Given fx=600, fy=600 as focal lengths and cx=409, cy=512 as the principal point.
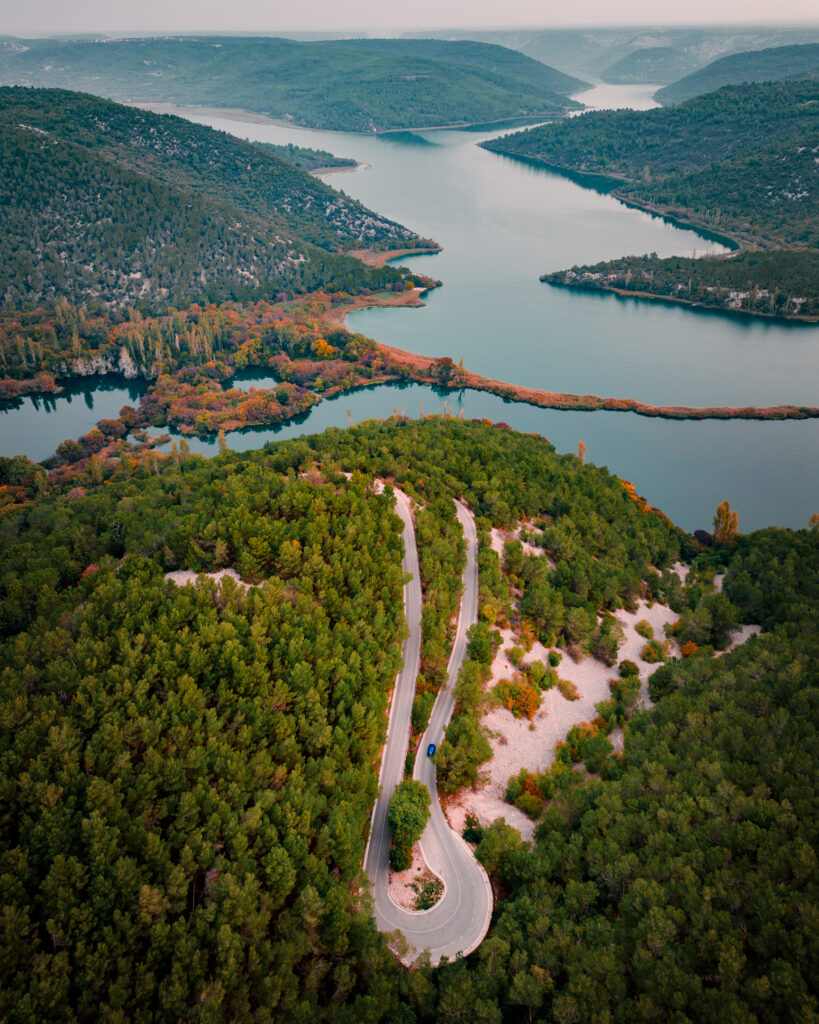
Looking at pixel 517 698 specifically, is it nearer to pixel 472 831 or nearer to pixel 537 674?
pixel 537 674

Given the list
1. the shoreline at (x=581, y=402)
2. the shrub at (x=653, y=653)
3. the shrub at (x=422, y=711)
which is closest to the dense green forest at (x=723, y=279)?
the shoreline at (x=581, y=402)

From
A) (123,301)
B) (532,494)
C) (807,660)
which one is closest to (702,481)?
(532,494)

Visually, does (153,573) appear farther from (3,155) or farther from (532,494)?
(3,155)

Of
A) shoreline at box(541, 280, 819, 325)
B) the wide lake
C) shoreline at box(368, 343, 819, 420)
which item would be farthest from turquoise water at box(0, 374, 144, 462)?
shoreline at box(541, 280, 819, 325)

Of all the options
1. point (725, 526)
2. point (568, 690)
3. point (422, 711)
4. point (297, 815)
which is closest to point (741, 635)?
point (725, 526)

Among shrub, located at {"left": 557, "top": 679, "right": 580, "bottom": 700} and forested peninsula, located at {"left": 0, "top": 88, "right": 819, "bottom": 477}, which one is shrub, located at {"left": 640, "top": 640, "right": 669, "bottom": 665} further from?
forested peninsula, located at {"left": 0, "top": 88, "right": 819, "bottom": 477}

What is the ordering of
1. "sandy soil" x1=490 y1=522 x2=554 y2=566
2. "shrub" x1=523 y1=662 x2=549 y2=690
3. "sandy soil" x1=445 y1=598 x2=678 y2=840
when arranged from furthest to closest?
"sandy soil" x1=490 y1=522 x2=554 y2=566 < "shrub" x1=523 y1=662 x2=549 y2=690 < "sandy soil" x1=445 y1=598 x2=678 y2=840

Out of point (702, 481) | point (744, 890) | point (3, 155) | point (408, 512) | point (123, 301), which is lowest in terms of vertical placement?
point (702, 481)
